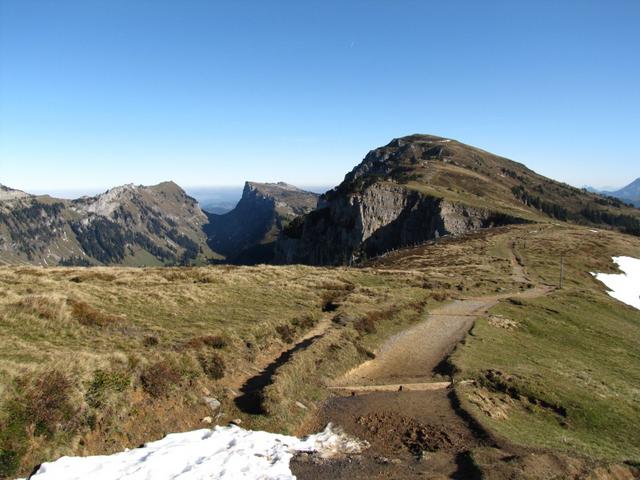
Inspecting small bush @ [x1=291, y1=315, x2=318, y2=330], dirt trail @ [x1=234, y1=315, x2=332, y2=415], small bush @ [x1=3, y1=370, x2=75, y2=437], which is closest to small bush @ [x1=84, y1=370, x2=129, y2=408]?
small bush @ [x1=3, y1=370, x2=75, y2=437]

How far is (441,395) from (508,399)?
11.4ft

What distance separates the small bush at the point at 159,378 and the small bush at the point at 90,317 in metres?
7.25

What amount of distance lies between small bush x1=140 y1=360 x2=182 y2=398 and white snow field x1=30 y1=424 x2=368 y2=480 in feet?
7.91

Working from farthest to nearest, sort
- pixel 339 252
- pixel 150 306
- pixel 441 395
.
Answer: pixel 339 252, pixel 150 306, pixel 441 395

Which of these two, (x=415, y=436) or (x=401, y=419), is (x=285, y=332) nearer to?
(x=401, y=419)

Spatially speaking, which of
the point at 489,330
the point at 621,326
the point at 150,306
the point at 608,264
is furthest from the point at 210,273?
the point at 608,264

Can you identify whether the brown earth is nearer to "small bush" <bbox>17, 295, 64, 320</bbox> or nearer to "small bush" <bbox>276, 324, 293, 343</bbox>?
"small bush" <bbox>276, 324, 293, 343</bbox>

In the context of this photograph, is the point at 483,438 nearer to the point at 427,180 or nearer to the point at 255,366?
the point at 255,366

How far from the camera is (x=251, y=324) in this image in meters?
26.7

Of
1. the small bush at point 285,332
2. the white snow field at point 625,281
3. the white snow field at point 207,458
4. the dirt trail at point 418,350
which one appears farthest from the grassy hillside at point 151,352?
the white snow field at point 625,281

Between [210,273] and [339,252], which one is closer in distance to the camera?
[210,273]

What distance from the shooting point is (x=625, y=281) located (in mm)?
64562

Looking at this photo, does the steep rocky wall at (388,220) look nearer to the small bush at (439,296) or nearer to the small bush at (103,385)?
the small bush at (439,296)

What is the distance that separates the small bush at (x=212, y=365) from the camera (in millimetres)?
19500
